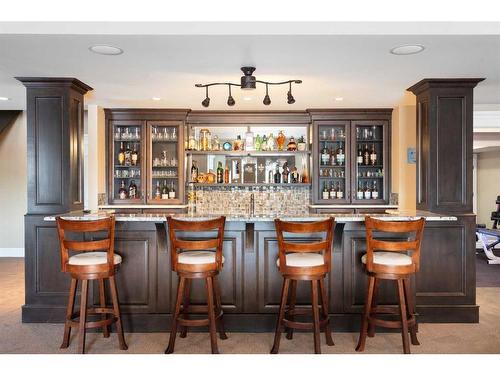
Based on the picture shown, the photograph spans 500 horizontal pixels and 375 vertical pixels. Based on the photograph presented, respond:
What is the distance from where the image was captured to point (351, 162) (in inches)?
267

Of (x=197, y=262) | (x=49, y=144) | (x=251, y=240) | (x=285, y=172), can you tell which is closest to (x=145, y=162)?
(x=285, y=172)

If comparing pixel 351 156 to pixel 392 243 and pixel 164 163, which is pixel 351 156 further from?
pixel 392 243

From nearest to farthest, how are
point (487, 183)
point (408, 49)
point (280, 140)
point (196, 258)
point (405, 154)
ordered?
point (196, 258), point (408, 49), point (405, 154), point (280, 140), point (487, 183)

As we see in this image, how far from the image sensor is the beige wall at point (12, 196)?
7.53m

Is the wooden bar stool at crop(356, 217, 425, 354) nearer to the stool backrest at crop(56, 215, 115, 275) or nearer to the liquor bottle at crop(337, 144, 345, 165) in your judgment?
the stool backrest at crop(56, 215, 115, 275)

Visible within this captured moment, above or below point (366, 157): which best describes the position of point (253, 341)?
below

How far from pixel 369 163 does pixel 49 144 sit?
450 centimetres

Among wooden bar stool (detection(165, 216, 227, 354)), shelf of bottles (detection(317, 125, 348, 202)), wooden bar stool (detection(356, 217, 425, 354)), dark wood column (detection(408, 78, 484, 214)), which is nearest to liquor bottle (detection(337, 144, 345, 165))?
shelf of bottles (detection(317, 125, 348, 202))

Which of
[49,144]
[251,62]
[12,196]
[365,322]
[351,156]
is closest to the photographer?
[365,322]

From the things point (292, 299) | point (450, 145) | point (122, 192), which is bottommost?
point (292, 299)

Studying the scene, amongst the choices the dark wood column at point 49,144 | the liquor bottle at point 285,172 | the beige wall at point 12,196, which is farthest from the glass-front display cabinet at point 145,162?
the dark wood column at point 49,144

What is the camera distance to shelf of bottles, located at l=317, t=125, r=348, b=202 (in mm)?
6852

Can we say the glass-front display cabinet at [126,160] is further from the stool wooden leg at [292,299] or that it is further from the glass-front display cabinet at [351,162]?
the stool wooden leg at [292,299]

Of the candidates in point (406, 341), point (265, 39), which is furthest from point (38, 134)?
point (406, 341)
